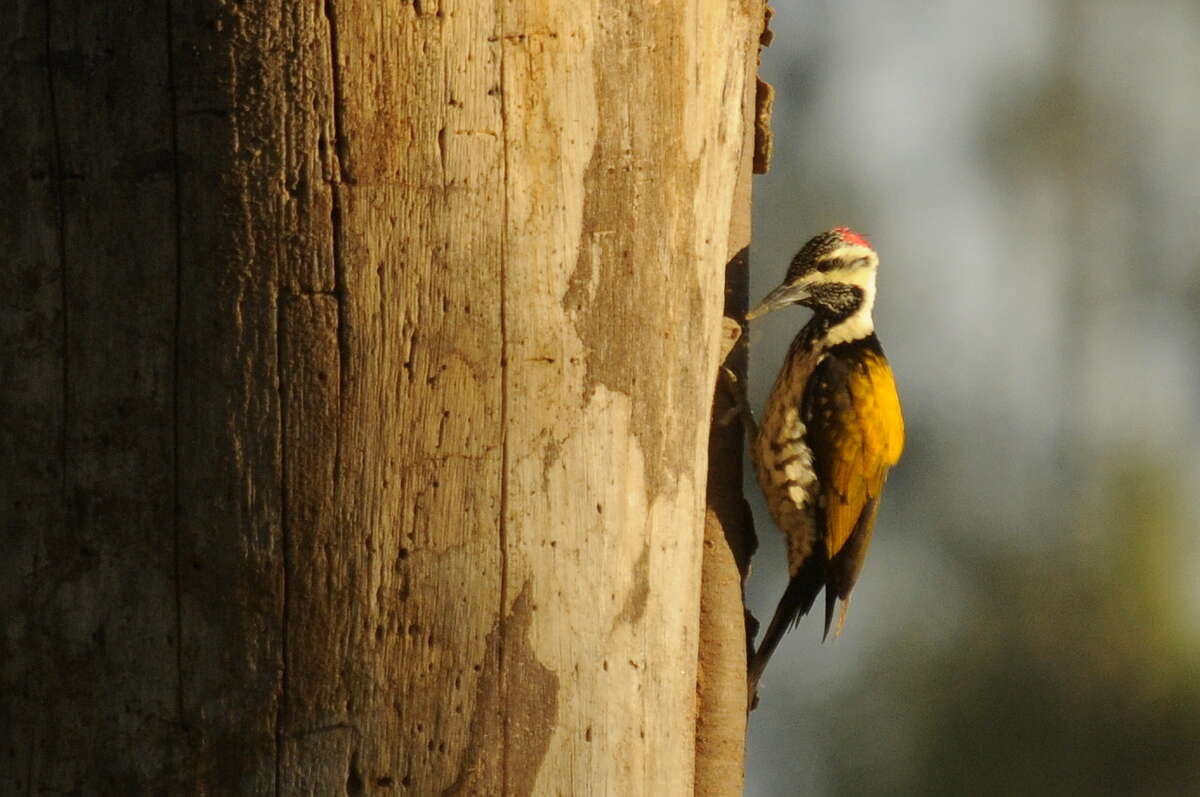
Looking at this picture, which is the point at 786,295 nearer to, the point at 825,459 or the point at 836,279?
the point at 836,279

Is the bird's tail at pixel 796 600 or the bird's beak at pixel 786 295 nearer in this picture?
the bird's tail at pixel 796 600

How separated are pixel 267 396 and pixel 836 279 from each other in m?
2.71

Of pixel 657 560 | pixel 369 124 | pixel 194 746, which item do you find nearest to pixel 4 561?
pixel 194 746

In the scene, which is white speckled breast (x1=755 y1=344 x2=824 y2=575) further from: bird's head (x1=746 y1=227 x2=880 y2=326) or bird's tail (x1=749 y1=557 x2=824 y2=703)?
bird's head (x1=746 y1=227 x2=880 y2=326)

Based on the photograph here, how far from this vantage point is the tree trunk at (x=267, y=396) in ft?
8.09

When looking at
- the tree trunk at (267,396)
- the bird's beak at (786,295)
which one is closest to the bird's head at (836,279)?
the bird's beak at (786,295)

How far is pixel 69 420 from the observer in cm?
250

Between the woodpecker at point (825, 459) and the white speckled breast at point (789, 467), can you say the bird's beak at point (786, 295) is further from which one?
the white speckled breast at point (789, 467)

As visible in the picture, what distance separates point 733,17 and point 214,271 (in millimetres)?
1174

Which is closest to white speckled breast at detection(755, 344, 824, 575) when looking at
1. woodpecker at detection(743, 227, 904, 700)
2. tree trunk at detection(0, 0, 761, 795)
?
woodpecker at detection(743, 227, 904, 700)

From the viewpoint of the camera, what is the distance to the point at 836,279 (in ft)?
15.9

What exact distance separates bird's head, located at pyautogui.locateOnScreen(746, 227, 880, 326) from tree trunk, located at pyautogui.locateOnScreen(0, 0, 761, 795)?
229cm

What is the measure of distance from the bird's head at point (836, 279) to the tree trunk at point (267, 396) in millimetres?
2289

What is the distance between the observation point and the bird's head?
15.6 feet
